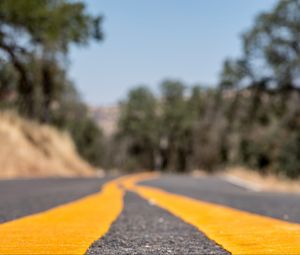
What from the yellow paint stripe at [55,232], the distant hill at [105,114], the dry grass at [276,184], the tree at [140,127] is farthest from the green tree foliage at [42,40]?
the distant hill at [105,114]

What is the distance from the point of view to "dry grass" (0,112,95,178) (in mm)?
17453

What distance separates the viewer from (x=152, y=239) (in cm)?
334

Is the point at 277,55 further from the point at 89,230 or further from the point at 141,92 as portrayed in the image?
the point at 141,92

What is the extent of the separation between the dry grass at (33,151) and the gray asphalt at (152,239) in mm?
12043

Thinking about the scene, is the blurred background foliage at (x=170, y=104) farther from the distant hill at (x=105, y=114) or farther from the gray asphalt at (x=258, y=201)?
the distant hill at (x=105, y=114)

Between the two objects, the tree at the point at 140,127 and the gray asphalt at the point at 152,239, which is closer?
the gray asphalt at the point at 152,239

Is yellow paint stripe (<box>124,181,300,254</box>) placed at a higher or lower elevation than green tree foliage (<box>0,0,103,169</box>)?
lower

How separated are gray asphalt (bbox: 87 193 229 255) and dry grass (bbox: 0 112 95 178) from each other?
12043 mm

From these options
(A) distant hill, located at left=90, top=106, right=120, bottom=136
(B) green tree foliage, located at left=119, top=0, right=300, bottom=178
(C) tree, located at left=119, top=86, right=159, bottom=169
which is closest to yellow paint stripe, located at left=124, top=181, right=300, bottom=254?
(B) green tree foliage, located at left=119, top=0, right=300, bottom=178

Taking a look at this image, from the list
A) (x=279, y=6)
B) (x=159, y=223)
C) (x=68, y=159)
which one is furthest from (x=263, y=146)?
(x=159, y=223)

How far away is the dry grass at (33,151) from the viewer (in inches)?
687

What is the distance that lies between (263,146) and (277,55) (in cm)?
585

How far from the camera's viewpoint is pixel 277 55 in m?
33.2

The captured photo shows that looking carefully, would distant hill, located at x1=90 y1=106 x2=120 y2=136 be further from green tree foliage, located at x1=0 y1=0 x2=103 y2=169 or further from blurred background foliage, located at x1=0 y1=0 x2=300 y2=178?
green tree foliage, located at x1=0 y1=0 x2=103 y2=169
